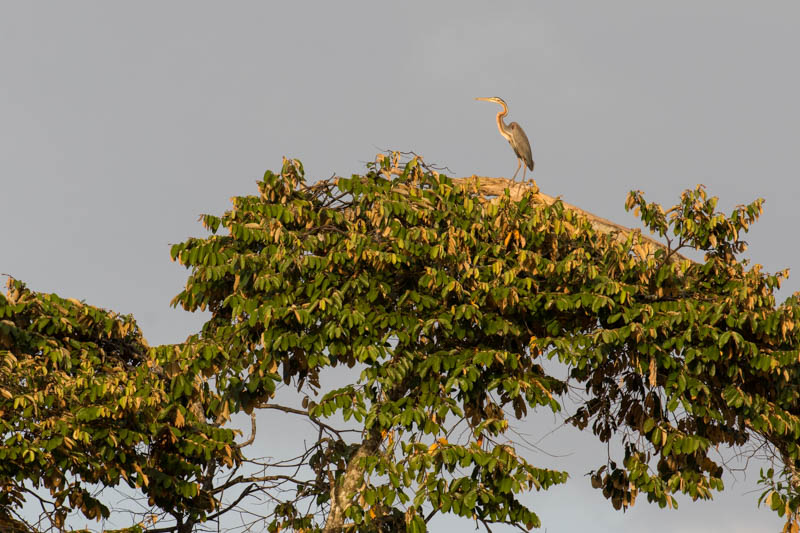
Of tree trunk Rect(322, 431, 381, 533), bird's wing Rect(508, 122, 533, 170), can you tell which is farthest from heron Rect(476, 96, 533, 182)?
tree trunk Rect(322, 431, 381, 533)

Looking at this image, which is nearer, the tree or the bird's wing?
the tree

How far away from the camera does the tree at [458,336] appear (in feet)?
44.3

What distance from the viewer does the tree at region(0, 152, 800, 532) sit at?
13.5 metres

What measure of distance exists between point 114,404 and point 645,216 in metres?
6.90

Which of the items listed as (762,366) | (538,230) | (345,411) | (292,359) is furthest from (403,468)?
(762,366)

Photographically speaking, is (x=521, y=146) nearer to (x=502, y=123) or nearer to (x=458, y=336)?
(x=502, y=123)

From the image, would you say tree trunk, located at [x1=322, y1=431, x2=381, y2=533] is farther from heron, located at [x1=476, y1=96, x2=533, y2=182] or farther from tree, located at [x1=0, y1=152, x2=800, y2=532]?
heron, located at [x1=476, y1=96, x2=533, y2=182]

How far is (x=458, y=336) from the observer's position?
45.6 ft

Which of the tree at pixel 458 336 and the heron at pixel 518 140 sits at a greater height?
the heron at pixel 518 140

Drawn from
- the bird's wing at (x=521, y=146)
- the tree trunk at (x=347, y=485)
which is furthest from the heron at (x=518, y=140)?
the tree trunk at (x=347, y=485)

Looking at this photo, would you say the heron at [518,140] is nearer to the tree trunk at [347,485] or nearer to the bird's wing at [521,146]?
the bird's wing at [521,146]

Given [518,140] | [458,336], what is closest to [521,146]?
[518,140]

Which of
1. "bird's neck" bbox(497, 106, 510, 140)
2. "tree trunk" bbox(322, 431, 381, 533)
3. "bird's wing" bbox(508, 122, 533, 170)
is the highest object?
"bird's neck" bbox(497, 106, 510, 140)

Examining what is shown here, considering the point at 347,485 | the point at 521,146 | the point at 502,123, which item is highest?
the point at 502,123
